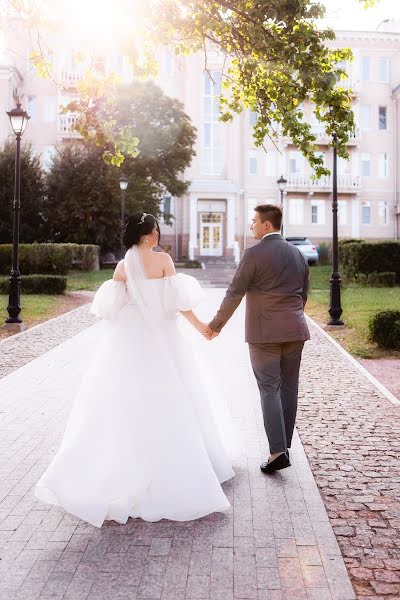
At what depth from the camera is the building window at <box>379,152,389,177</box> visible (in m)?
49.1

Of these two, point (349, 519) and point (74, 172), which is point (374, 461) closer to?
point (349, 519)

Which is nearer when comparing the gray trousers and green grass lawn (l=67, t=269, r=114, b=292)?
the gray trousers

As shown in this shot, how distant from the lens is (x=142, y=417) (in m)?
4.59

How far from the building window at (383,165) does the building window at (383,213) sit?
2142 millimetres

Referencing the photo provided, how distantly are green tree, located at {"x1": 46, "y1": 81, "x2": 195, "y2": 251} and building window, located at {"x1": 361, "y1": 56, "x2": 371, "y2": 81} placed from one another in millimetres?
15590

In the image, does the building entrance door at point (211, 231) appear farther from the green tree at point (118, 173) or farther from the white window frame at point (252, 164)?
the green tree at point (118, 173)

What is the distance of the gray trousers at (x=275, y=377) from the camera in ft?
17.5

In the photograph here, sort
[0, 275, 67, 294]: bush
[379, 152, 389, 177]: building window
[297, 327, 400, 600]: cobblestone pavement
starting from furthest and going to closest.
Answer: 1. [379, 152, 389, 177]: building window
2. [0, 275, 67, 294]: bush
3. [297, 327, 400, 600]: cobblestone pavement

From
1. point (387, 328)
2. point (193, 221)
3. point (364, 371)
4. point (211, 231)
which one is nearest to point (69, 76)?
point (193, 221)

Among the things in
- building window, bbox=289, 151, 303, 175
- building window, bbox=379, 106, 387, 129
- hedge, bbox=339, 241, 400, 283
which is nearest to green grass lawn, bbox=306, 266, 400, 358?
hedge, bbox=339, 241, 400, 283

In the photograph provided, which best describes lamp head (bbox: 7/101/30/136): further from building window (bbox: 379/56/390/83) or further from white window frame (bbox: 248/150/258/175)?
building window (bbox: 379/56/390/83)

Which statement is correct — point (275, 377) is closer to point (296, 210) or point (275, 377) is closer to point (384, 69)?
point (296, 210)

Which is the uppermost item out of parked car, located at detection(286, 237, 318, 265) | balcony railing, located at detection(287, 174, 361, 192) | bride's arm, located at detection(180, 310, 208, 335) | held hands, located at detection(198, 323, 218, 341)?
balcony railing, located at detection(287, 174, 361, 192)

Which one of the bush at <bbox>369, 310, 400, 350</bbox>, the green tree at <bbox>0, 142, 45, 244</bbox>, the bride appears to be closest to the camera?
the bride
